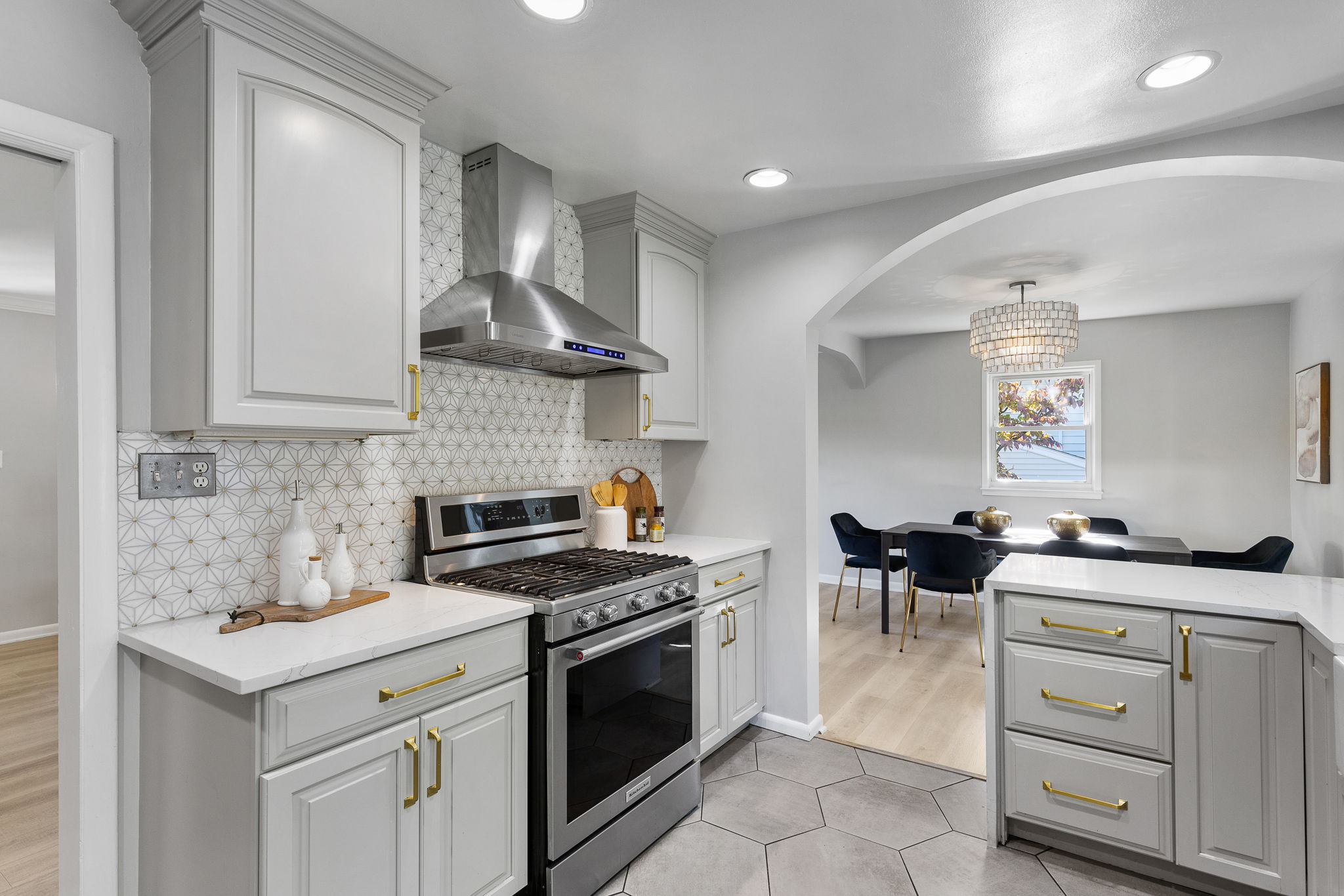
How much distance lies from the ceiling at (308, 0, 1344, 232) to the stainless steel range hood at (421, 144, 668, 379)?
0.42 feet

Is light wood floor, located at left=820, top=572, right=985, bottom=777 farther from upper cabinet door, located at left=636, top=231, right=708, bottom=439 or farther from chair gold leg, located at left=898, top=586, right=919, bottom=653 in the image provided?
upper cabinet door, located at left=636, top=231, right=708, bottom=439

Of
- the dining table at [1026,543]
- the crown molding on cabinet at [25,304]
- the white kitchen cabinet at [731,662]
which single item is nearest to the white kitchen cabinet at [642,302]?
the white kitchen cabinet at [731,662]

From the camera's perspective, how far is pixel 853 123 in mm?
2225

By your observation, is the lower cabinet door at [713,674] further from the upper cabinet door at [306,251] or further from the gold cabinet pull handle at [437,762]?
the upper cabinet door at [306,251]

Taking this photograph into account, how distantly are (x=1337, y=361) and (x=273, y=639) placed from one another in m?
5.37

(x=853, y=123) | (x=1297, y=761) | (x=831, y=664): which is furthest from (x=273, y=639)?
(x=831, y=664)

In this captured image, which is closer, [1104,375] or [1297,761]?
[1297,761]

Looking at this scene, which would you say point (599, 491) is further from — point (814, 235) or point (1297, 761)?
point (1297, 761)

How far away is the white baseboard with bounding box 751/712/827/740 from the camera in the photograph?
302 cm

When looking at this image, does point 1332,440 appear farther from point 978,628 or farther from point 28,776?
point 28,776

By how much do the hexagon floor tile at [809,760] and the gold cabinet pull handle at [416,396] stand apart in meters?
1.96

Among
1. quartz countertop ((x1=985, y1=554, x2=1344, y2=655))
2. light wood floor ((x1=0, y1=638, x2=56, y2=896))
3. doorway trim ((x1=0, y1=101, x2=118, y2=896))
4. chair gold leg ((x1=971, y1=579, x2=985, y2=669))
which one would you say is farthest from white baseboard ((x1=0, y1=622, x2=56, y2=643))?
chair gold leg ((x1=971, y1=579, x2=985, y2=669))

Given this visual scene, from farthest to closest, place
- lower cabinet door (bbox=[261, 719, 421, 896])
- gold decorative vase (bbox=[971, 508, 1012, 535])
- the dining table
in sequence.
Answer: gold decorative vase (bbox=[971, 508, 1012, 535])
the dining table
lower cabinet door (bbox=[261, 719, 421, 896])

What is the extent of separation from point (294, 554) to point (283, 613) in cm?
16
